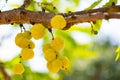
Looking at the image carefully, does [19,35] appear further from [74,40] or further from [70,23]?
[74,40]

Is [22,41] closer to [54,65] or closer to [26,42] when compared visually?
[26,42]

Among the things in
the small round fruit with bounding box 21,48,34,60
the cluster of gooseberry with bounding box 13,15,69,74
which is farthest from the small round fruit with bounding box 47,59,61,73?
the small round fruit with bounding box 21,48,34,60

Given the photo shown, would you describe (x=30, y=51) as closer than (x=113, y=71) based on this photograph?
Yes

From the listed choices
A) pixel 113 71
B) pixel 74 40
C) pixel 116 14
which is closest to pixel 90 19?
pixel 116 14

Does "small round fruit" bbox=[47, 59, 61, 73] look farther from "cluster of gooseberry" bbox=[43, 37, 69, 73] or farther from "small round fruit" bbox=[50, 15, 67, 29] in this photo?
"small round fruit" bbox=[50, 15, 67, 29]

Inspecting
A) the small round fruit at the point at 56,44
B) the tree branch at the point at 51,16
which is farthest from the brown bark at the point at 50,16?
the small round fruit at the point at 56,44

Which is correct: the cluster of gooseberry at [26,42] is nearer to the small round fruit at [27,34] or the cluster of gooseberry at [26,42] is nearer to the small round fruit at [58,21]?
the small round fruit at [27,34]

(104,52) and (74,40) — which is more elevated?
(74,40)
